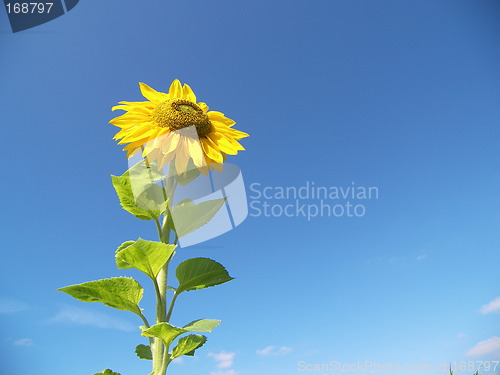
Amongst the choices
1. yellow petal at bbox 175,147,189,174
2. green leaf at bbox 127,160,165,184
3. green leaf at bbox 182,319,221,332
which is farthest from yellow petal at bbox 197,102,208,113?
green leaf at bbox 182,319,221,332

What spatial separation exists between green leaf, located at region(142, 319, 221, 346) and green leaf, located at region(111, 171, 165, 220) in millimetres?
624

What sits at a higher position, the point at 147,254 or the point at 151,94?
the point at 151,94

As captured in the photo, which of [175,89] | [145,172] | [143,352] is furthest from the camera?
[175,89]

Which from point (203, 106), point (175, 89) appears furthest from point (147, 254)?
point (175, 89)

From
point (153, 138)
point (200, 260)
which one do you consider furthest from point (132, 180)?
point (200, 260)

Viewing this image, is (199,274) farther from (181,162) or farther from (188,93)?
(188,93)

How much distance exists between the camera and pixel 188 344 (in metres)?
1.84

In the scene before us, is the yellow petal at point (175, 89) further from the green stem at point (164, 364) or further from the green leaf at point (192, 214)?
the green stem at point (164, 364)

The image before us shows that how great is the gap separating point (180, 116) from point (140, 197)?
2.26 feet

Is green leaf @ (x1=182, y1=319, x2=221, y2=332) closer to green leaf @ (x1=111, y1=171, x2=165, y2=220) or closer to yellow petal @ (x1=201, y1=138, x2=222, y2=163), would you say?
green leaf @ (x1=111, y1=171, x2=165, y2=220)

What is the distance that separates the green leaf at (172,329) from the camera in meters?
1.66

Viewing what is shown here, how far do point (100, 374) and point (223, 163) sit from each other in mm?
1361

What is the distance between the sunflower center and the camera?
2.37m

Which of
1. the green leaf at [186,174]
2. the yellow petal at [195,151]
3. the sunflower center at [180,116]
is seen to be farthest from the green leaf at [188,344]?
the sunflower center at [180,116]
